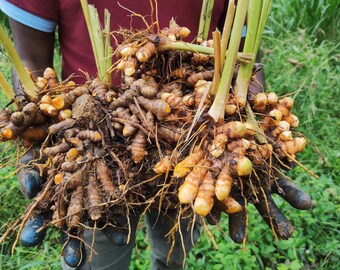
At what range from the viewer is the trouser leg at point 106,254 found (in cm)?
131

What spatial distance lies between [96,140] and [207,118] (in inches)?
11.8

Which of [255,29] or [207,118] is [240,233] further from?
[255,29]

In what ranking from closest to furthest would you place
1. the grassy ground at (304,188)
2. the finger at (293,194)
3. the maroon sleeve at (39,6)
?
the finger at (293,194) < the maroon sleeve at (39,6) < the grassy ground at (304,188)

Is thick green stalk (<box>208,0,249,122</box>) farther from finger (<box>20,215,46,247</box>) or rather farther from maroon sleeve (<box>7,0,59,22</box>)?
maroon sleeve (<box>7,0,59,22</box>)

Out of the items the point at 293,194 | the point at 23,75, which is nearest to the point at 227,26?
the point at 293,194

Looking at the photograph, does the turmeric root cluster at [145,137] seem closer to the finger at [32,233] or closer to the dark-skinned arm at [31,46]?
the finger at [32,233]

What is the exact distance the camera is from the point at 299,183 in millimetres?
2098

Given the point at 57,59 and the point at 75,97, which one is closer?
the point at 75,97

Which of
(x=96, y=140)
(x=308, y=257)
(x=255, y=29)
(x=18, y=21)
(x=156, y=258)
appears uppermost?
(x=255, y=29)

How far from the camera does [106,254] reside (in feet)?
4.48

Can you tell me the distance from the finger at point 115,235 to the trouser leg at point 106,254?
0.98ft

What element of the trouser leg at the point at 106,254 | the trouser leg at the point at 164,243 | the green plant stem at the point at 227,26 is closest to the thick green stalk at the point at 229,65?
the green plant stem at the point at 227,26

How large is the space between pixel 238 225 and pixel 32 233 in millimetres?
512

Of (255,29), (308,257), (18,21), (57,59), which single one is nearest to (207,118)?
(255,29)
